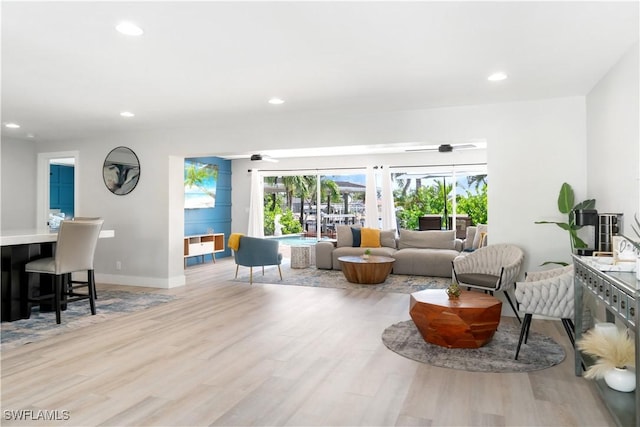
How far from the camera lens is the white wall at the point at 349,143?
4.61 meters

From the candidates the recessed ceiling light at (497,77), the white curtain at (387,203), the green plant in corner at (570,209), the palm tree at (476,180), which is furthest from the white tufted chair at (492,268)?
the palm tree at (476,180)

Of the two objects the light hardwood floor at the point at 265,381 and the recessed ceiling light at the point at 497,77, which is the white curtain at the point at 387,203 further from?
the recessed ceiling light at the point at 497,77

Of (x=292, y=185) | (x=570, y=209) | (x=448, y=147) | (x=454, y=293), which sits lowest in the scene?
(x=454, y=293)

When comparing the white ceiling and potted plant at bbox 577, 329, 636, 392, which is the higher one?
the white ceiling

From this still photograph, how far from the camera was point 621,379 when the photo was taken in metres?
2.41

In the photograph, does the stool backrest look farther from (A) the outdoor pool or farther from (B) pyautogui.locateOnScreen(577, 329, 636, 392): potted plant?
(A) the outdoor pool

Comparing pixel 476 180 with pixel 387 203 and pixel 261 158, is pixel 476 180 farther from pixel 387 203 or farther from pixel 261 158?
pixel 261 158

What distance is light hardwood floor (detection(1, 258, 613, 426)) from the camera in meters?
2.37

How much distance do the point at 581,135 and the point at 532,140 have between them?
1.58 feet

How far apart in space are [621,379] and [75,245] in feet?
16.4

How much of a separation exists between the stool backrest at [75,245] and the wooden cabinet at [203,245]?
3.80m

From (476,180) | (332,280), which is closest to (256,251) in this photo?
(332,280)

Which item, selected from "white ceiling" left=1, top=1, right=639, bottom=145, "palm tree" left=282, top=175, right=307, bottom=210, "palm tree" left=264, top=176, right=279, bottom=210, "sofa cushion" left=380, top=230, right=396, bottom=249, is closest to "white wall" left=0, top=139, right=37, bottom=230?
"white ceiling" left=1, top=1, right=639, bottom=145

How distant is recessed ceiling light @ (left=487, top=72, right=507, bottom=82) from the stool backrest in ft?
14.7
